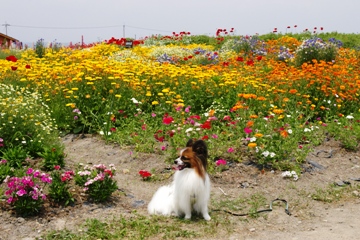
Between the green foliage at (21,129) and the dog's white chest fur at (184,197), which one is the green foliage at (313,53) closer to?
the green foliage at (21,129)

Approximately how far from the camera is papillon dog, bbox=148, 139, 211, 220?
183 inches

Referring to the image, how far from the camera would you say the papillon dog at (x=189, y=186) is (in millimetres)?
4641

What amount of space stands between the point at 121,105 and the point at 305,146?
3.39 metres

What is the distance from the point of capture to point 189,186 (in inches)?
185

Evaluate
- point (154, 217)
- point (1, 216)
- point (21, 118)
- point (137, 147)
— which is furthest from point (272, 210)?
point (21, 118)

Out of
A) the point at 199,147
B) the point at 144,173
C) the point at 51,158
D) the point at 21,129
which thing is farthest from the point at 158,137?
the point at 199,147

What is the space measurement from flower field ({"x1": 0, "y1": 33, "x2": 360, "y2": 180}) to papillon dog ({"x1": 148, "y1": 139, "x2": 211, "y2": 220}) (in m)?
1.34

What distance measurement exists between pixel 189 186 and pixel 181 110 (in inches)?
131

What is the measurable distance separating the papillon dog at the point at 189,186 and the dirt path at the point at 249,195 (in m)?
0.31

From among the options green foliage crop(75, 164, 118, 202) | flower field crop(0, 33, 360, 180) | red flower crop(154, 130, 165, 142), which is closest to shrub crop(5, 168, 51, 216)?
green foliage crop(75, 164, 118, 202)

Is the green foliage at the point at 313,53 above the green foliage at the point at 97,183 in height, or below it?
above

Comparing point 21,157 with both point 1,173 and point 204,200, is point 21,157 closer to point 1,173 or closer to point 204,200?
point 1,173

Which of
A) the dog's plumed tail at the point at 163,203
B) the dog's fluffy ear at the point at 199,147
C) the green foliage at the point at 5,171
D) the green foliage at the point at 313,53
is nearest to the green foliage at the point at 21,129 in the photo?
the green foliage at the point at 5,171

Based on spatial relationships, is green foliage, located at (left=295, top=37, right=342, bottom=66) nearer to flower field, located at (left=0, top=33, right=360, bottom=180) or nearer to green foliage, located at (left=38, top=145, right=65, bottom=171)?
flower field, located at (left=0, top=33, right=360, bottom=180)
